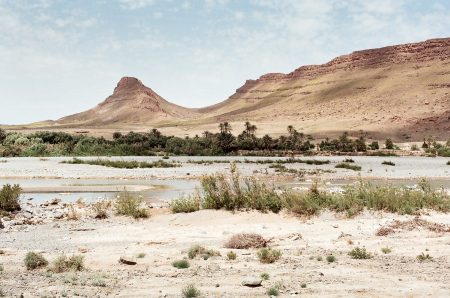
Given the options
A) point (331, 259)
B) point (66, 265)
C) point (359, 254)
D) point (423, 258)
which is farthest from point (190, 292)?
point (423, 258)

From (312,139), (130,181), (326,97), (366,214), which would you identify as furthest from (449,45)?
(366,214)

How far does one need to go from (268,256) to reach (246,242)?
5.97 ft

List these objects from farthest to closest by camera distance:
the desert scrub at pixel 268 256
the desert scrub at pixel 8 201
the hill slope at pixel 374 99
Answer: the hill slope at pixel 374 99
the desert scrub at pixel 8 201
the desert scrub at pixel 268 256

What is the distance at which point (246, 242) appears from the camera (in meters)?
13.8

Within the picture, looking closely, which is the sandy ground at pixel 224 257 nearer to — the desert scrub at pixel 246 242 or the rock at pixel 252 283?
the rock at pixel 252 283

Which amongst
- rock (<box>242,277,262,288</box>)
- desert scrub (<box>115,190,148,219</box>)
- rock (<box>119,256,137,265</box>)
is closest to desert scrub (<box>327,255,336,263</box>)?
rock (<box>242,277,262,288</box>)

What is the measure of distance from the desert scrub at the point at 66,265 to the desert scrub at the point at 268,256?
13.6ft

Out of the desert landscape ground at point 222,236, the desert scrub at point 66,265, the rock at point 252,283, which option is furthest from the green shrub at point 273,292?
the desert scrub at point 66,265

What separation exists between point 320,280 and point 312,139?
8644cm

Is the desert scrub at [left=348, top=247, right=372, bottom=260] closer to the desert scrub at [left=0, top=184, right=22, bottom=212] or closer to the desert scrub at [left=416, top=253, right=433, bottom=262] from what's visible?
the desert scrub at [left=416, top=253, right=433, bottom=262]

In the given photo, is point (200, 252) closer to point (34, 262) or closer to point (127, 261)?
point (127, 261)

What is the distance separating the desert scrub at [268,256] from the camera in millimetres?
11961

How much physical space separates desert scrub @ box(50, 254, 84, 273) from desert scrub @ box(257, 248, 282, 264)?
415 cm

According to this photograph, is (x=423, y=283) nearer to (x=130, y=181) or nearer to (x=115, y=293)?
(x=115, y=293)
